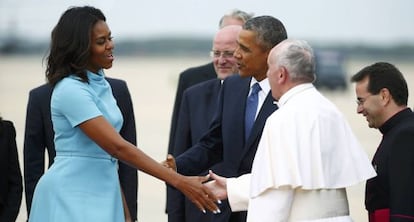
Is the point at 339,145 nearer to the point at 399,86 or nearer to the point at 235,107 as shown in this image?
the point at 399,86

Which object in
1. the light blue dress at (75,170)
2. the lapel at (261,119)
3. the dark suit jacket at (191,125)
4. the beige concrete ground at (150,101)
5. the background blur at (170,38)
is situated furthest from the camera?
the background blur at (170,38)

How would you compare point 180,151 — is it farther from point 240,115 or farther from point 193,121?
point 240,115

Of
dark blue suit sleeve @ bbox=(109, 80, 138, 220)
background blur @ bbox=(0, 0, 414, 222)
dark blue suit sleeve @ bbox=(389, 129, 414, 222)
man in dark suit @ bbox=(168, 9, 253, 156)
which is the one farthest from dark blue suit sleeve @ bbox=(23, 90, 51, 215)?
background blur @ bbox=(0, 0, 414, 222)

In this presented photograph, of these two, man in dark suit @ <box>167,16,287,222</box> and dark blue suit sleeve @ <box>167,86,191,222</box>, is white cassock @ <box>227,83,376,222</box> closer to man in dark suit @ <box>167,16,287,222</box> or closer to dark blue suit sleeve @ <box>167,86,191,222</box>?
man in dark suit @ <box>167,16,287,222</box>

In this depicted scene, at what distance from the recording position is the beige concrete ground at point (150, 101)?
12111 millimetres

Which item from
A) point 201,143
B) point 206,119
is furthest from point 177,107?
point 201,143

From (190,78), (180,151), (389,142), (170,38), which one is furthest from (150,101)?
(389,142)

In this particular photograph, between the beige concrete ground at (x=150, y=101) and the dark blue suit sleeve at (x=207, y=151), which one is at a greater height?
the dark blue suit sleeve at (x=207, y=151)

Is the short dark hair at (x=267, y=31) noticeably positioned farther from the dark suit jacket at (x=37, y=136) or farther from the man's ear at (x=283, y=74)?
the dark suit jacket at (x=37, y=136)

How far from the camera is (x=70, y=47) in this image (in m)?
5.55

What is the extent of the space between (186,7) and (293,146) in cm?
1643

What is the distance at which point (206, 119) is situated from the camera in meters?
7.28

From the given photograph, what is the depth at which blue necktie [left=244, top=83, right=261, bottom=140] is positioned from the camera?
6.32 meters

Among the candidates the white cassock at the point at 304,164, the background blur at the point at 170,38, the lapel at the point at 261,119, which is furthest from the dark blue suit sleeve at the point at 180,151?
the background blur at the point at 170,38
